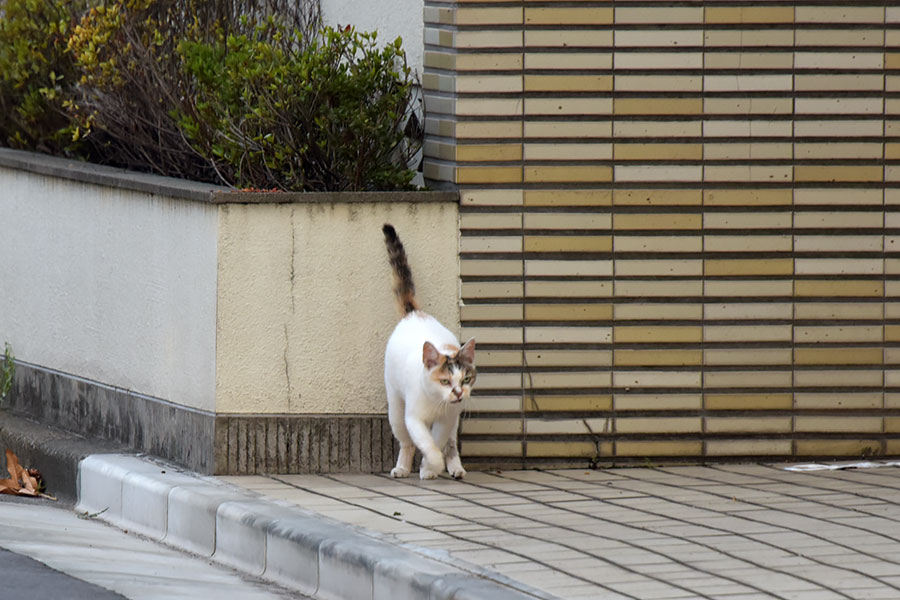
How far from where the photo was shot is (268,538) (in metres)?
6.68

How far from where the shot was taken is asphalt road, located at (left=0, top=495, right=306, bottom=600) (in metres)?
6.11

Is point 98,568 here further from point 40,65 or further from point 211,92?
point 40,65

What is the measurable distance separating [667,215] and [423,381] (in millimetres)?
1535

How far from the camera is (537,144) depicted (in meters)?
7.88

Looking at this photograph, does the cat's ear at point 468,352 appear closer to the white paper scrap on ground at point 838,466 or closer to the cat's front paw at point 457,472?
the cat's front paw at point 457,472

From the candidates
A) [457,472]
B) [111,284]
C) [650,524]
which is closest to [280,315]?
[457,472]

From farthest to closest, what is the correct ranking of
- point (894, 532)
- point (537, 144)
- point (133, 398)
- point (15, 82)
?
point (15, 82)
point (133, 398)
point (537, 144)
point (894, 532)

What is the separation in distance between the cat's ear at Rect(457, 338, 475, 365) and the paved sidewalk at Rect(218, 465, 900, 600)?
0.61 m

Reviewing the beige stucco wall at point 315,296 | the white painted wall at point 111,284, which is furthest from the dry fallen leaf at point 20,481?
the beige stucco wall at point 315,296

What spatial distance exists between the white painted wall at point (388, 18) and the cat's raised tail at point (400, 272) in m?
1.12

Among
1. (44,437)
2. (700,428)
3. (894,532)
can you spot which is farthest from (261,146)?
(894,532)

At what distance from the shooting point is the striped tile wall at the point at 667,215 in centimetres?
786

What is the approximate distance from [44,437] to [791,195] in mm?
4281

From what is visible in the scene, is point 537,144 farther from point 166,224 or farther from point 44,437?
point 44,437
